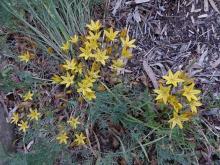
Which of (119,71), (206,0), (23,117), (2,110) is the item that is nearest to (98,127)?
(119,71)

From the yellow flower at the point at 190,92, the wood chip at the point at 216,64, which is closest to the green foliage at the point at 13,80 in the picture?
the yellow flower at the point at 190,92

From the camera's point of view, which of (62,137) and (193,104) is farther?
(62,137)

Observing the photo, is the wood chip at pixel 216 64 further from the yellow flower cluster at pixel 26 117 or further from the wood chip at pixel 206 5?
the yellow flower cluster at pixel 26 117

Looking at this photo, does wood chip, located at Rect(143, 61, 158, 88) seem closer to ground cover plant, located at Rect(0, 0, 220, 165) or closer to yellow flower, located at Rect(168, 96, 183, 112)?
ground cover plant, located at Rect(0, 0, 220, 165)

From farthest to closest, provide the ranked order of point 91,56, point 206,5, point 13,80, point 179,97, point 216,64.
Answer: point 13,80, point 206,5, point 216,64, point 91,56, point 179,97

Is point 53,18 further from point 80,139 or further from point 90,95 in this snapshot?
point 80,139

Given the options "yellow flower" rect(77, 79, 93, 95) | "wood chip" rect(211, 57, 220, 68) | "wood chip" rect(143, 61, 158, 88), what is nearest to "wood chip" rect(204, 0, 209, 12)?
"wood chip" rect(211, 57, 220, 68)

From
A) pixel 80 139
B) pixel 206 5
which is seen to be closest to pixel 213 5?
pixel 206 5
